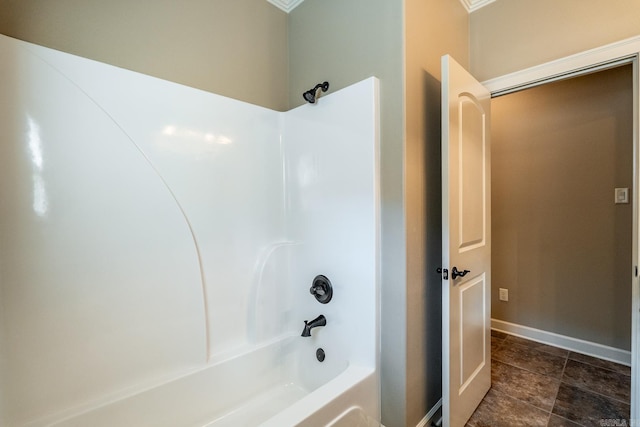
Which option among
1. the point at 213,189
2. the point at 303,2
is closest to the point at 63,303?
the point at 213,189

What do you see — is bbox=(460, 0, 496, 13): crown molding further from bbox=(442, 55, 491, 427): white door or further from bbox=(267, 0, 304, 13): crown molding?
bbox=(267, 0, 304, 13): crown molding

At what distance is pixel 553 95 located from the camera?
2.38 m

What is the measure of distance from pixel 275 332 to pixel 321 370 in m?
0.36

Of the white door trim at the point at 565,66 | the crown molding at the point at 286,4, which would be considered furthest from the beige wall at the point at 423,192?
the crown molding at the point at 286,4

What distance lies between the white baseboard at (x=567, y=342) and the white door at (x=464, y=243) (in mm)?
1111

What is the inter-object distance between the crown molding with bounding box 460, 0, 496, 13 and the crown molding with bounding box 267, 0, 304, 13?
43.8 inches

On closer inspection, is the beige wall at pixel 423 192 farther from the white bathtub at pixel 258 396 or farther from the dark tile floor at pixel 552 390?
the dark tile floor at pixel 552 390

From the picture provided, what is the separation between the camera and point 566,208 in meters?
2.33

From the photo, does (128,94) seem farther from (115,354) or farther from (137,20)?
(115,354)

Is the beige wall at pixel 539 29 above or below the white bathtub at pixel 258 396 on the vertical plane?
above

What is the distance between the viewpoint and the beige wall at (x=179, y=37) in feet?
3.58

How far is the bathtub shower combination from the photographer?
102 centimetres

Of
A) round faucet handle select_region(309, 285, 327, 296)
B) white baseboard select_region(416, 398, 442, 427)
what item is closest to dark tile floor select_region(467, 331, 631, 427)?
white baseboard select_region(416, 398, 442, 427)

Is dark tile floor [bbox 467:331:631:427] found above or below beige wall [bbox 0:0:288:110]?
below
